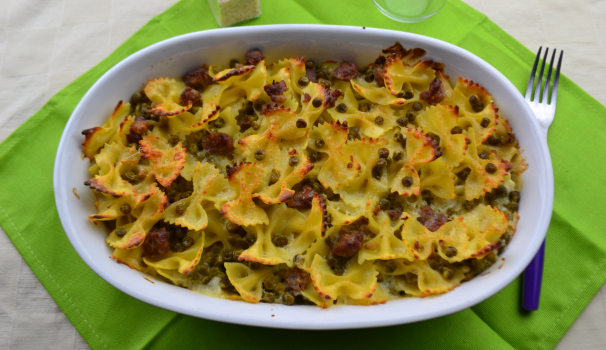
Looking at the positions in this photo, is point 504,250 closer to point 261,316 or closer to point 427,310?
point 427,310

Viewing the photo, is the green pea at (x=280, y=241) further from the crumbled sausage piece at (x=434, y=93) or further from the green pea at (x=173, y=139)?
the crumbled sausage piece at (x=434, y=93)

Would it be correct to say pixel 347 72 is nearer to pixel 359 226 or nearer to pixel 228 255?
pixel 359 226

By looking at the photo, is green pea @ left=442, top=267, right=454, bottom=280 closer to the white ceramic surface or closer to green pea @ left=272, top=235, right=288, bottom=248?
the white ceramic surface

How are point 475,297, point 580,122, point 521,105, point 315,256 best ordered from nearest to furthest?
point 475,297 < point 315,256 < point 521,105 < point 580,122

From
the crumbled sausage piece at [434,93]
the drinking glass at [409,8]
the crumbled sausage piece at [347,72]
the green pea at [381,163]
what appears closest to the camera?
the green pea at [381,163]

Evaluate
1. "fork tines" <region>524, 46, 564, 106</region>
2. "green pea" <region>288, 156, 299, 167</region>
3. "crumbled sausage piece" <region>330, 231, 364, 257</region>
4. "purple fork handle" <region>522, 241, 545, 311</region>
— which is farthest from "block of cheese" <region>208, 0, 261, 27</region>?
"purple fork handle" <region>522, 241, 545, 311</region>

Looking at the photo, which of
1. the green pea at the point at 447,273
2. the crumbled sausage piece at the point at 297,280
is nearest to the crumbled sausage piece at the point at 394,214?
the green pea at the point at 447,273

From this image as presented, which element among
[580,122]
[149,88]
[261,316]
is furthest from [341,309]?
[580,122]
